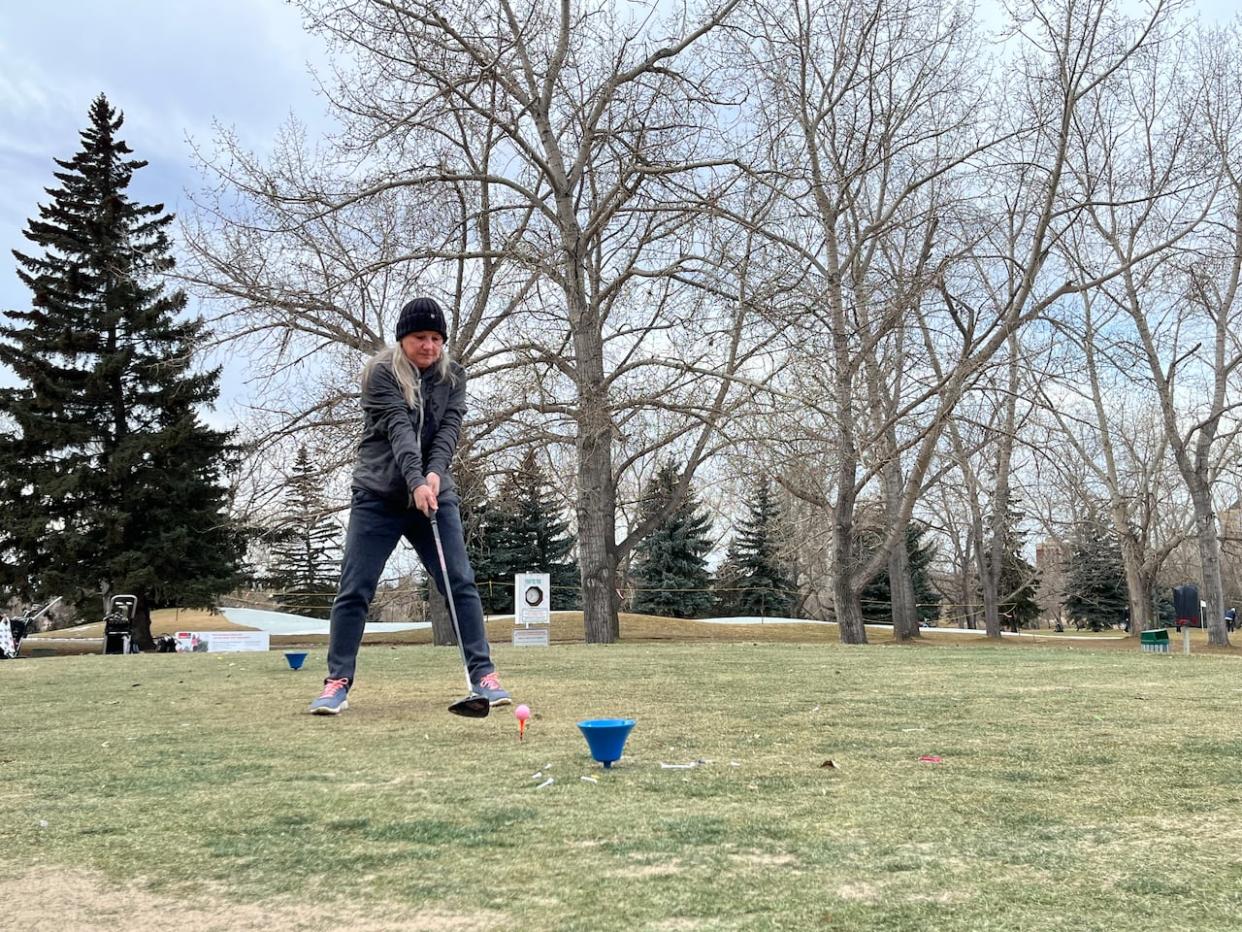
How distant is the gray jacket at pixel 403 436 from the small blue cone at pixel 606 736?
1821 millimetres

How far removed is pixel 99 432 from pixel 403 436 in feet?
101

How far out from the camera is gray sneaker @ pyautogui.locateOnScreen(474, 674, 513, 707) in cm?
473

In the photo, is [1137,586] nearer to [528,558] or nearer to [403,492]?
[528,558]

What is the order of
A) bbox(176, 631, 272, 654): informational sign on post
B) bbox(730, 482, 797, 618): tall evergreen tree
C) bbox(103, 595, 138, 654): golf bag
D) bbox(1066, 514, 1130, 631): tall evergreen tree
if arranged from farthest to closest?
bbox(1066, 514, 1130, 631): tall evergreen tree → bbox(730, 482, 797, 618): tall evergreen tree → bbox(176, 631, 272, 654): informational sign on post → bbox(103, 595, 138, 654): golf bag

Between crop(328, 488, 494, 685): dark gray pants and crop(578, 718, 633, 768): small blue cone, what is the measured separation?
5.89 ft

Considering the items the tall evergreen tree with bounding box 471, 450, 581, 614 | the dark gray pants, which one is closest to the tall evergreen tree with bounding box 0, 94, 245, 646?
the tall evergreen tree with bounding box 471, 450, 581, 614

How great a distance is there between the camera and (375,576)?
4957 mm

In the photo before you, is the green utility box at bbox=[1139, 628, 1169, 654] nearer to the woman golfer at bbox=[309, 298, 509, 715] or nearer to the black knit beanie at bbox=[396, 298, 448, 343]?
the woman golfer at bbox=[309, 298, 509, 715]

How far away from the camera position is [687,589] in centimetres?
4619

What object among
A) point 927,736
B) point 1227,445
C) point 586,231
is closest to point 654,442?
point 586,231

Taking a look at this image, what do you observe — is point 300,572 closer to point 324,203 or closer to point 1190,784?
point 324,203

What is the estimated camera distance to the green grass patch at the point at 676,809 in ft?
6.16

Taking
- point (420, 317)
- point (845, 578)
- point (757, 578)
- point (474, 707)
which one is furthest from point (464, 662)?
point (757, 578)

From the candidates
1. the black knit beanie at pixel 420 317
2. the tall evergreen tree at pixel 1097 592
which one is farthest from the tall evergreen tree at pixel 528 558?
the black knit beanie at pixel 420 317
